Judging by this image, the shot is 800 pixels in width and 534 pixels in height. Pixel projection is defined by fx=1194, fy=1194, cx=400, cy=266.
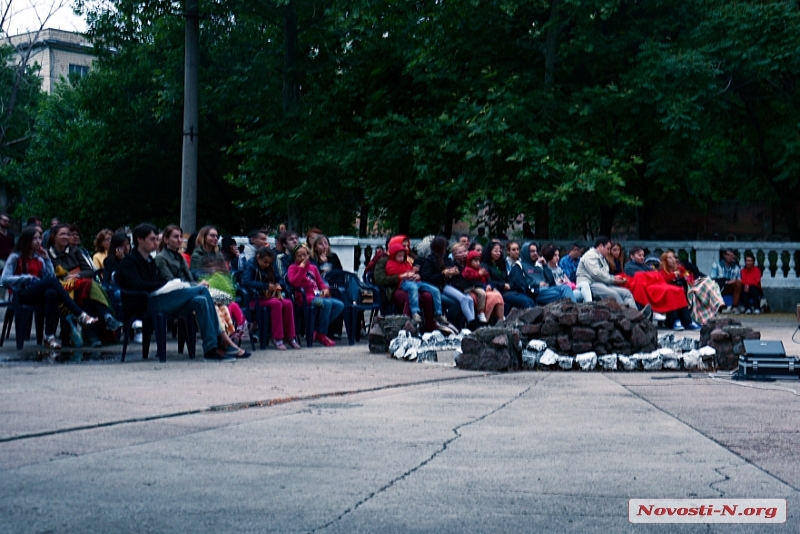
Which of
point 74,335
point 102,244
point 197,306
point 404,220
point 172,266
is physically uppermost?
point 404,220

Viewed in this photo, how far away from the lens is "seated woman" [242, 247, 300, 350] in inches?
563

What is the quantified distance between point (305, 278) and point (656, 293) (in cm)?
700

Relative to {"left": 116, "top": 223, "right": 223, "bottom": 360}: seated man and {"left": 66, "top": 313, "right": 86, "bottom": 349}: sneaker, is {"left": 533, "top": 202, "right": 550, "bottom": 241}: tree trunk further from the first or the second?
{"left": 116, "top": 223, "right": 223, "bottom": 360}: seated man

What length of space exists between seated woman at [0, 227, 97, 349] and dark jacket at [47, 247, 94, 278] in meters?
0.57

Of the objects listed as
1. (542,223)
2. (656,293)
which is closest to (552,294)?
(656,293)

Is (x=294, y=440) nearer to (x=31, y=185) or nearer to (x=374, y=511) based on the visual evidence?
(x=374, y=511)

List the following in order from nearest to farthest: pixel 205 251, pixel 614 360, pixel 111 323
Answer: pixel 614 360 < pixel 111 323 < pixel 205 251

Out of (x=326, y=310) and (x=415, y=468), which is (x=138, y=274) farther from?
(x=415, y=468)

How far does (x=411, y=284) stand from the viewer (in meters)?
16.1

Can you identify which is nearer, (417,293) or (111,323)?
(111,323)

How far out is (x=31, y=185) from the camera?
5653cm

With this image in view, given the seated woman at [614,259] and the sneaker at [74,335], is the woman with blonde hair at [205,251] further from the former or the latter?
the seated woman at [614,259]

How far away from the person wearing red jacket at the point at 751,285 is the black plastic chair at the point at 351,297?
11.7m

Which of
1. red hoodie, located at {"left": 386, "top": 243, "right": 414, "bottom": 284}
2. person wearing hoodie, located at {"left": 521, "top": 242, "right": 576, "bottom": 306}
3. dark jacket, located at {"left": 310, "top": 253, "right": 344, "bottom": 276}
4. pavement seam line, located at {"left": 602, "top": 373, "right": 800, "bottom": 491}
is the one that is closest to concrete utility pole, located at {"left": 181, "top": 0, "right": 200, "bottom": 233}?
dark jacket, located at {"left": 310, "top": 253, "right": 344, "bottom": 276}
